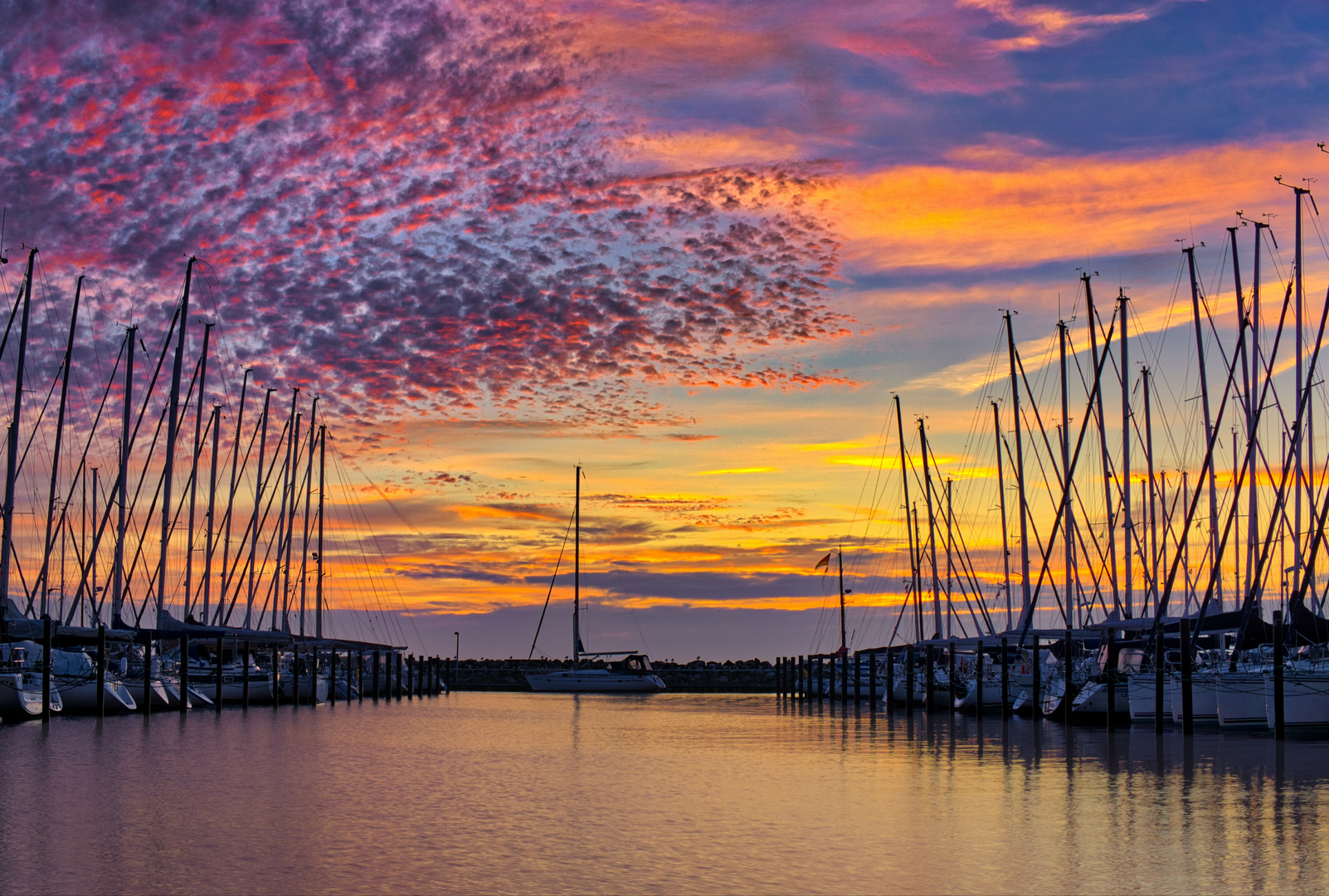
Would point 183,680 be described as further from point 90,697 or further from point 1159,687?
point 1159,687

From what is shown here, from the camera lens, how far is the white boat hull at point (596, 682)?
11488 centimetres

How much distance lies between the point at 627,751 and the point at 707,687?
103136 millimetres

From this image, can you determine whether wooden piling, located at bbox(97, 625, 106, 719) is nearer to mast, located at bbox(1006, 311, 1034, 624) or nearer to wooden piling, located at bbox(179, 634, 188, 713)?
wooden piling, located at bbox(179, 634, 188, 713)

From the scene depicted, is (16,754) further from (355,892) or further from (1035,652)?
(1035,652)

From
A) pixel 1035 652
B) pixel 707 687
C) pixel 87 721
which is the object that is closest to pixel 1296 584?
pixel 1035 652

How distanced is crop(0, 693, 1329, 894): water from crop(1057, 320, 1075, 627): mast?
28.1ft

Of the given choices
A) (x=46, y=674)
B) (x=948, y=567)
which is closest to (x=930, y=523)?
(x=948, y=567)

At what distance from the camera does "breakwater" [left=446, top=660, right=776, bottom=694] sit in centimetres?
14250

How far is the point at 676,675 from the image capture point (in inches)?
5896

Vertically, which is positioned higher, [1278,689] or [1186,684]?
[1278,689]

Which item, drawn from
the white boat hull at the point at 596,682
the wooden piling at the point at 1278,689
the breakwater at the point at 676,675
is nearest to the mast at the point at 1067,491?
the wooden piling at the point at 1278,689

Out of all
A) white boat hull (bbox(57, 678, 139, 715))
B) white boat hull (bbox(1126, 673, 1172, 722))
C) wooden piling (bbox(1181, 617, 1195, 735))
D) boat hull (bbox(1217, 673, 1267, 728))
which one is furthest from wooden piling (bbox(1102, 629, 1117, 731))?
white boat hull (bbox(57, 678, 139, 715))

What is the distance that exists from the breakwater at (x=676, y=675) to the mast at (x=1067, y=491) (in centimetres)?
8826

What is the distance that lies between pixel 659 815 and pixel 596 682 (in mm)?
90380
